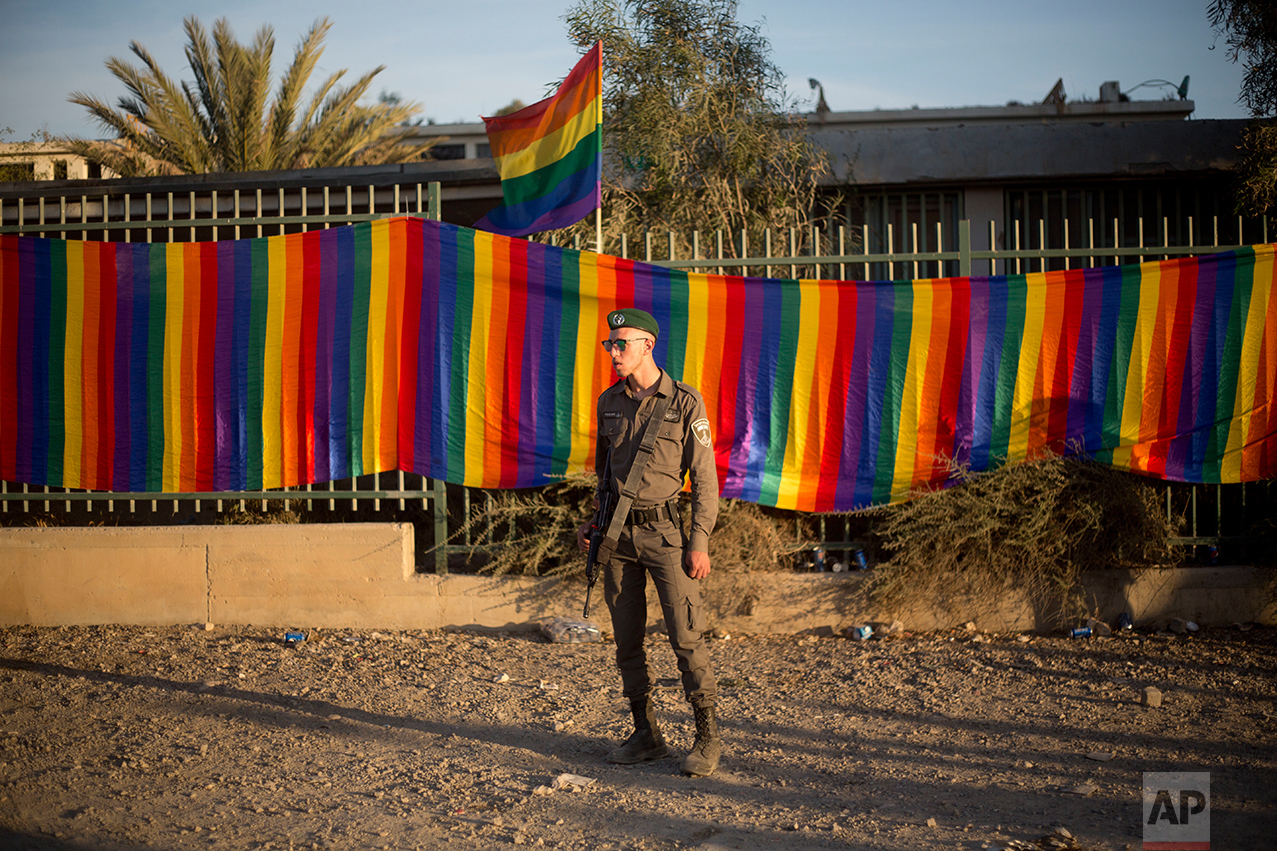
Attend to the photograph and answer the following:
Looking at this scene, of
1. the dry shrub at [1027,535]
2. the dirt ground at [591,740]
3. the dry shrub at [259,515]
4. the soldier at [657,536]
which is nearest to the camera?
the dirt ground at [591,740]

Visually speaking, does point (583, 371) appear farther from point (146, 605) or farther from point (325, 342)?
point (146, 605)

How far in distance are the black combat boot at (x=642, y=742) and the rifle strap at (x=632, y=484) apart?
0.68 meters

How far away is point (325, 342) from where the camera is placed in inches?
217

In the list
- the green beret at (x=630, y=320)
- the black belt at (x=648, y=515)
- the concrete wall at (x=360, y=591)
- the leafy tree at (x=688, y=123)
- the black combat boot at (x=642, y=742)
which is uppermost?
the leafy tree at (x=688, y=123)

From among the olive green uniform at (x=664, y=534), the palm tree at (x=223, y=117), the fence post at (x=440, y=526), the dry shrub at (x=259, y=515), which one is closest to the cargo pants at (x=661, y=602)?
the olive green uniform at (x=664, y=534)

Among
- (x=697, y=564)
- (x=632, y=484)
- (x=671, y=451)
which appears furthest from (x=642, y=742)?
(x=671, y=451)

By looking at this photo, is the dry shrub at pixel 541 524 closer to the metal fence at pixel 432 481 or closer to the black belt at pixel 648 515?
the metal fence at pixel 432 481

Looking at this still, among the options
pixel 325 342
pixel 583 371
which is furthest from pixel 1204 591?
pixel 325 342

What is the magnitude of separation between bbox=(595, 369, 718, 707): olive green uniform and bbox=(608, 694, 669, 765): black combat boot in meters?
0.07

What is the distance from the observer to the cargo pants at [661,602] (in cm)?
356

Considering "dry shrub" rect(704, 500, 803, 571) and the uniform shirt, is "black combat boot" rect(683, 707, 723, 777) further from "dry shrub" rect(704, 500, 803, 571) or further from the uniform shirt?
"dry shrub" rect(704, 500, 803, 571)

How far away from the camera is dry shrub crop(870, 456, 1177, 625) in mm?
5090

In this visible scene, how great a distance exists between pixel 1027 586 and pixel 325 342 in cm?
435

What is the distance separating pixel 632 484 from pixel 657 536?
23 centimetres
